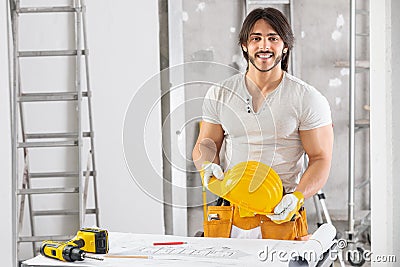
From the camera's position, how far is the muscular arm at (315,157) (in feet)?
9.26

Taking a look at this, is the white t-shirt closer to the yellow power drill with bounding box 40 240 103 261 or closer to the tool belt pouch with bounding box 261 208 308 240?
the tool belt pouch with bounding box 261 208 308 240

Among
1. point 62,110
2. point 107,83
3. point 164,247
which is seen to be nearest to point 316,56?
point 107,83

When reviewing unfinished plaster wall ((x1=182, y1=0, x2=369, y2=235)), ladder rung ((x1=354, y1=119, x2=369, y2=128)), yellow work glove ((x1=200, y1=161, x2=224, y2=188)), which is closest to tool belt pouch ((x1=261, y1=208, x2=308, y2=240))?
yellow work glove ((x1=200, y1=161, x2=224, y2=188))

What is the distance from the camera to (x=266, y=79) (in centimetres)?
290

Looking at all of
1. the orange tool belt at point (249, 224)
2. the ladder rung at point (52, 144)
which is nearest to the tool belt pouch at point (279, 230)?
the orange tool belt at point (249, 224)

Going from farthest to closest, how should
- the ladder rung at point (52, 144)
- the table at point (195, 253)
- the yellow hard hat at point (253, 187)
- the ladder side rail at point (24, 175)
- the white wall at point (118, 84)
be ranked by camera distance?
the white wall at point (118, 84), the ladder side rail at point (24, 175), the ladder rung at point (52, 144), the yellow hard hat at point (253, 187), the table at point (195, 253)

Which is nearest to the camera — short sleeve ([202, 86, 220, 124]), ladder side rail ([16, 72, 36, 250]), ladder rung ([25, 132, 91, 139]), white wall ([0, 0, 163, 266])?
short sleeve ([202, 86, 220, 124])

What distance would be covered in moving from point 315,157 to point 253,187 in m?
0.43

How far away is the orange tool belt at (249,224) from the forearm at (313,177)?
0.10 metres

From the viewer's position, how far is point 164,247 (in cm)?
238

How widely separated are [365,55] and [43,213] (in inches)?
95.7

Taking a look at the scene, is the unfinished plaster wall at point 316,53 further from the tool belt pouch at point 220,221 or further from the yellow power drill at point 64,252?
the yellow power drill at point 64,252

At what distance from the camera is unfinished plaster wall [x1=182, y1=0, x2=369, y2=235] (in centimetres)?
486

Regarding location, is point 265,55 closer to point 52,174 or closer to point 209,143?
point 209,143
